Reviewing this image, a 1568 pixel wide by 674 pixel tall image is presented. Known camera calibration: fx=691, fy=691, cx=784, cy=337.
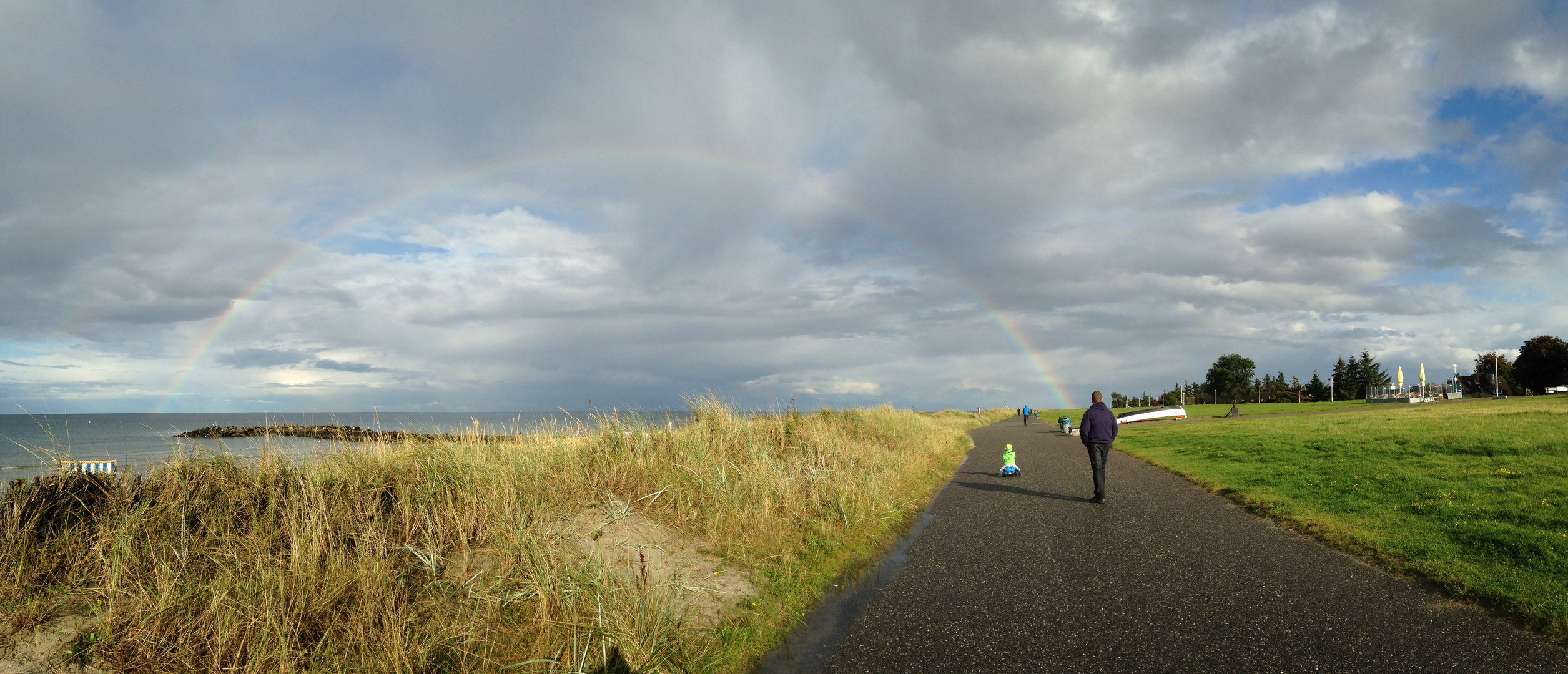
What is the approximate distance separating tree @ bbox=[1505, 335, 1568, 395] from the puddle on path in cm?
11338

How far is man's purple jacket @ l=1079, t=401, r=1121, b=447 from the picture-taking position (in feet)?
45.5

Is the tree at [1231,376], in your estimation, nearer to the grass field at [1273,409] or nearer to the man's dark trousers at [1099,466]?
the grass field at [1273,409]


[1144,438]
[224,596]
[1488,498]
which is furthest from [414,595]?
[1144,438]

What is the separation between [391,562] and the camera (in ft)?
19.6

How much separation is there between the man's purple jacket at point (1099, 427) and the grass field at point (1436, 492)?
100 inches

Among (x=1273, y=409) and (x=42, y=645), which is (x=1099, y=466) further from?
(x=1273, y=409)

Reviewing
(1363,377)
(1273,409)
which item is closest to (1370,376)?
(1363,377)

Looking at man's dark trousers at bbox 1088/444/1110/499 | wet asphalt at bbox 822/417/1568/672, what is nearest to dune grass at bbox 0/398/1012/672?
wet asphalt at bbox 822/417/1568/672

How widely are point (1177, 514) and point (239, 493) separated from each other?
13.2 m

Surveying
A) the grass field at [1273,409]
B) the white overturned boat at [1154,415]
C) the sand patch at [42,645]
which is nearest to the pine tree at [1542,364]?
the grass field at [1273,409]

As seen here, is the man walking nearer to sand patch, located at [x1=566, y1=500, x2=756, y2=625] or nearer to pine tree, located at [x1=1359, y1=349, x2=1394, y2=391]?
sand patch, located at [x1=566, y1=500, x2=756, y2=625]

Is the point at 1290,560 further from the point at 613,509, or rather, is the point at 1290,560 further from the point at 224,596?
the point at 224,596

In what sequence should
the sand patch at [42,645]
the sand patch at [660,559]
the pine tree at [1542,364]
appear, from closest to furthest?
the sand patch at [42,645]
the sand patch at [660,559]
the pine tree at [1542,364]

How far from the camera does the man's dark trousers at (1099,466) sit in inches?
531
